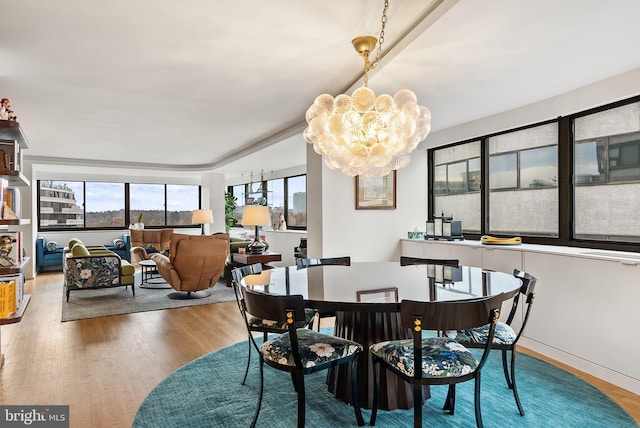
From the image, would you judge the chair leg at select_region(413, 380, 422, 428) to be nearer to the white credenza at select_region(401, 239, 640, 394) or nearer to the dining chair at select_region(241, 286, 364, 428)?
the dining chair at select_region(241, 286, 364, 428)

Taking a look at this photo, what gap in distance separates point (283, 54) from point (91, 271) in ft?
13.8

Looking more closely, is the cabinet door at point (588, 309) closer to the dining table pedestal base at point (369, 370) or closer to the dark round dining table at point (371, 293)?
the dark round dining table at point (371, 293)

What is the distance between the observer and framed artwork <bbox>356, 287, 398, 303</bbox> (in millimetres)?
1959

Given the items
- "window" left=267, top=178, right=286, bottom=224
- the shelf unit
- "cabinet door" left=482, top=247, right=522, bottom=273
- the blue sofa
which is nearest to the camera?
the shelf unit

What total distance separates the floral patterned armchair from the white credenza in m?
4.85

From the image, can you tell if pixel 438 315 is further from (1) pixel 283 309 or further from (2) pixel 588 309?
(2) pixel 588 309

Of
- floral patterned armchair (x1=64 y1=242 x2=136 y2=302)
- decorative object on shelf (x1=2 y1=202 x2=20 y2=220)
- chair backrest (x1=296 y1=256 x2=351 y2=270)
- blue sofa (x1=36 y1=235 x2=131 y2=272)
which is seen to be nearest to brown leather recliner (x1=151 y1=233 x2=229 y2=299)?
→ floral patterned armchair (x1=64 y1=242 x2=136 y2=302)

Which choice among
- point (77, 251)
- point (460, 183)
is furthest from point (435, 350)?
point (77, 251)

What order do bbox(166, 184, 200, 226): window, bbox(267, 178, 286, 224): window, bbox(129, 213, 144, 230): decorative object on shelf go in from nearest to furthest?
bbox(267, 178, 286, 224): window
bbox(129, 213, 144, 230): decorative object on shelf
bbox(166, 184, 200, 226): window

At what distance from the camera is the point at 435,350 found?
2.08 meters

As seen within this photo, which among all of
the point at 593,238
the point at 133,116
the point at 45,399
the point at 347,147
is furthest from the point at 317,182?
the point at 45,399

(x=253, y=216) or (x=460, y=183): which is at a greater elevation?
(x=460, y=183)

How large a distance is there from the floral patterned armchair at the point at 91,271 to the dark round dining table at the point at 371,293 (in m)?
3.60

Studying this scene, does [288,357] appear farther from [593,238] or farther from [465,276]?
[593,238]
